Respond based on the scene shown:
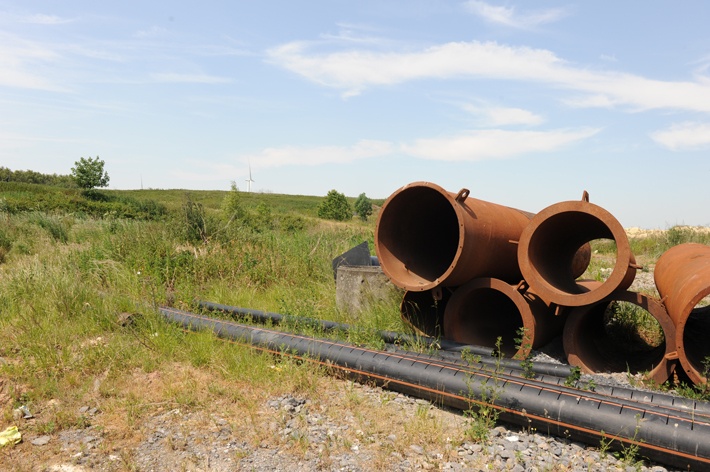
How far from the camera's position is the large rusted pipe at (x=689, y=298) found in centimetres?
362

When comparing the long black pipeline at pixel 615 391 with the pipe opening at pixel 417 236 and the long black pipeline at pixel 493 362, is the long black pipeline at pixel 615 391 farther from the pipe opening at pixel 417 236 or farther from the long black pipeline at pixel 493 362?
the pipe opening at pixel 417 236

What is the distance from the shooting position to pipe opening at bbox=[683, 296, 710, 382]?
4.12m

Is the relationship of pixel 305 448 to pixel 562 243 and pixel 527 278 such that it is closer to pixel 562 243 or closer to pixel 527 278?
pixel 527 278

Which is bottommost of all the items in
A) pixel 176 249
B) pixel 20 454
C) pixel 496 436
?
pixel 20 454

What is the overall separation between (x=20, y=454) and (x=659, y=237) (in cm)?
1357

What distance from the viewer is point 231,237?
846cm

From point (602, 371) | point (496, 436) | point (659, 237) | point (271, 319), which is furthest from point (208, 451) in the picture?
point (659, 237)

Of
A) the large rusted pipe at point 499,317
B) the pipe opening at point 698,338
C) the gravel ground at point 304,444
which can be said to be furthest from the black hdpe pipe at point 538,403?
the pipe opening at point 698,338

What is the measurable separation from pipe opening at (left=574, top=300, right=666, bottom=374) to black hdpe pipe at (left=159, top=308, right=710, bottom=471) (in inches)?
50.7

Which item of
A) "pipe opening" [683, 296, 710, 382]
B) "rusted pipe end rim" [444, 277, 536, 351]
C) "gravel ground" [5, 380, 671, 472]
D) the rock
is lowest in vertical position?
the rock

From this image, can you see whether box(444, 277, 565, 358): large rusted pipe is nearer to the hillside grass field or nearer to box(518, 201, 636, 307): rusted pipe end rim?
box(518, 201, 636, 307): rusted pipe end rim

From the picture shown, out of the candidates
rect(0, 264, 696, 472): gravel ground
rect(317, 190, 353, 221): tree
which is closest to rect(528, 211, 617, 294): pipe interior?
rect(0, 264, 696, 472): gravel ground

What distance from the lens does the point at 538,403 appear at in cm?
315

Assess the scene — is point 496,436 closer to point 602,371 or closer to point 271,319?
point 602,371
